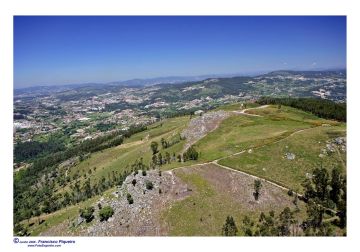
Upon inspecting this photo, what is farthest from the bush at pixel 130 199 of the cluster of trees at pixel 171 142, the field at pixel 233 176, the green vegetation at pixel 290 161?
the cluster of trees at pixel 171 142

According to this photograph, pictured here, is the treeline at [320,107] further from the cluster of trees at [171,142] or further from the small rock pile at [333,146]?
the cluster of trees at [171,142]

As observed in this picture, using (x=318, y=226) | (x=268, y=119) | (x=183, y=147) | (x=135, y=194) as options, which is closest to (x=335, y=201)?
(x=318, y=226)

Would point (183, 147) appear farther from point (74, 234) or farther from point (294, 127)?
point (74, 234)

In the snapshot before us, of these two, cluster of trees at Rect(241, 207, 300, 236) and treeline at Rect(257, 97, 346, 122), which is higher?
treeline at Rect(257, 97, 346, 122)

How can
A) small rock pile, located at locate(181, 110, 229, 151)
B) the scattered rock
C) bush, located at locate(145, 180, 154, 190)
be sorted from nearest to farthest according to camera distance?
bush, located at locate(145, 180, 154, 190) → the scattered rock → small rock pile, located at locate(181, 110, 229, 151)

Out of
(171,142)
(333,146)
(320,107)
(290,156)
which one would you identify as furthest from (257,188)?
(320,107)

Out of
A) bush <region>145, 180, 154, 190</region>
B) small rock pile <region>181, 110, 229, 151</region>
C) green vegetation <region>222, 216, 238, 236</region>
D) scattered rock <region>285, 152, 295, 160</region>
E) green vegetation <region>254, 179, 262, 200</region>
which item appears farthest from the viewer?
small rock pile <region>181, 110, 229, 151</region>

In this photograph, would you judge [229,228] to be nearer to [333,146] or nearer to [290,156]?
[290,156]

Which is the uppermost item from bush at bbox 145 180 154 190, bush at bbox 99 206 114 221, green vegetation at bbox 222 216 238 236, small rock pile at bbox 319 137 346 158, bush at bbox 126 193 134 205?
small rock pile at bbox 319 137 346 158

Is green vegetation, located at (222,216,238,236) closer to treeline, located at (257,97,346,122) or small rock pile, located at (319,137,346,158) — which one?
small rock pile, located at (319,137,346,158)

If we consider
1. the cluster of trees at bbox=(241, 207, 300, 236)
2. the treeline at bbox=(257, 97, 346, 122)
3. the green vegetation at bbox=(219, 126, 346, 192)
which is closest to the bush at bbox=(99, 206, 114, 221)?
the cluster of trees at bbox=(241, 207, 300, 236)
